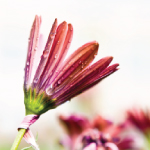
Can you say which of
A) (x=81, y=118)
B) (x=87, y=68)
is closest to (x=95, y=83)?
(x=87, y=68)

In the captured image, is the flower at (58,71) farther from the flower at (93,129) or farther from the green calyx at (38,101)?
the flower at (93,129)

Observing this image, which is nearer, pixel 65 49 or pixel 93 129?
pixel 65 49

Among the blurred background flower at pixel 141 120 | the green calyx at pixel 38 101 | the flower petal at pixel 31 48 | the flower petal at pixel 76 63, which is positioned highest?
the flower petal at pixel 31 48

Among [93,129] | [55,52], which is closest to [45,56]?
[55,52]

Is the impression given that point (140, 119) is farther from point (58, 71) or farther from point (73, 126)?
point (58, 71)

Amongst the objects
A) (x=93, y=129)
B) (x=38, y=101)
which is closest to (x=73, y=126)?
(x=93, y=129)

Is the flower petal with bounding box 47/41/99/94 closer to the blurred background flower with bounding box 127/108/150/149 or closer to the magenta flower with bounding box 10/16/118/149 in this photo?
the magenta flower with bounding box 10/16/118/149

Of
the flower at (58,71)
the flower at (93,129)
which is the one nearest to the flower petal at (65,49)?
the flower at (58,71)

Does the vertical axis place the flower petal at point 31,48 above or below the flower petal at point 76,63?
above
